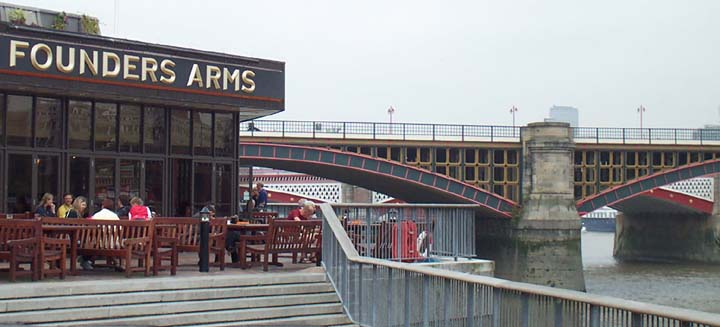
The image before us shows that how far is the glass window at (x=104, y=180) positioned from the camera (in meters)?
15.9

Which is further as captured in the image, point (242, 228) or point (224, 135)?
point (224, 135)

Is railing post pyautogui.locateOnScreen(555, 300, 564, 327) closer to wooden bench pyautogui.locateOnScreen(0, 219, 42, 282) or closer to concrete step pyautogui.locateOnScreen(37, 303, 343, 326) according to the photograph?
concrete step pyautogui.locateOnScreen(37, 303, 343, 326)

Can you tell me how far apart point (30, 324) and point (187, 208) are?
25.3 ft

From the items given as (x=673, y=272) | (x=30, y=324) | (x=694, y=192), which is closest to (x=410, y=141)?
(x=673, y=272)

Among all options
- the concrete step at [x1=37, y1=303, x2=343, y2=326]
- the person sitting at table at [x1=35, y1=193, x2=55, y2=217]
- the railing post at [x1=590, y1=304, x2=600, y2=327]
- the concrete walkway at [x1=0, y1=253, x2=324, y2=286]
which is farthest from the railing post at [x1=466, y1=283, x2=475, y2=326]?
the person sitting at table at [x1=35, y1=193, x2=55, y2=217]

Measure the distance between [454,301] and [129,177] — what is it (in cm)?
906

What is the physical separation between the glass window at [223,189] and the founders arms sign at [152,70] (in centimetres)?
160

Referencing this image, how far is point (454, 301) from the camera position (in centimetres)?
863

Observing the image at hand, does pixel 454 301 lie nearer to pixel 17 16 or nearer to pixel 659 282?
pixel 17 16

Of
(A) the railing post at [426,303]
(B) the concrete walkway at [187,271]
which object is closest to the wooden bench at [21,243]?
(B) the concrete walkway at [187,271]

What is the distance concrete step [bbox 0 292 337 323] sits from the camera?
959 cm

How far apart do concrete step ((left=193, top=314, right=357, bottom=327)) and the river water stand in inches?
1067

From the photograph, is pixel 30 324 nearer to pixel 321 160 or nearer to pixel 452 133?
pixel 321 160

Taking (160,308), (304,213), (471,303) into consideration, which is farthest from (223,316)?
(304,213)
